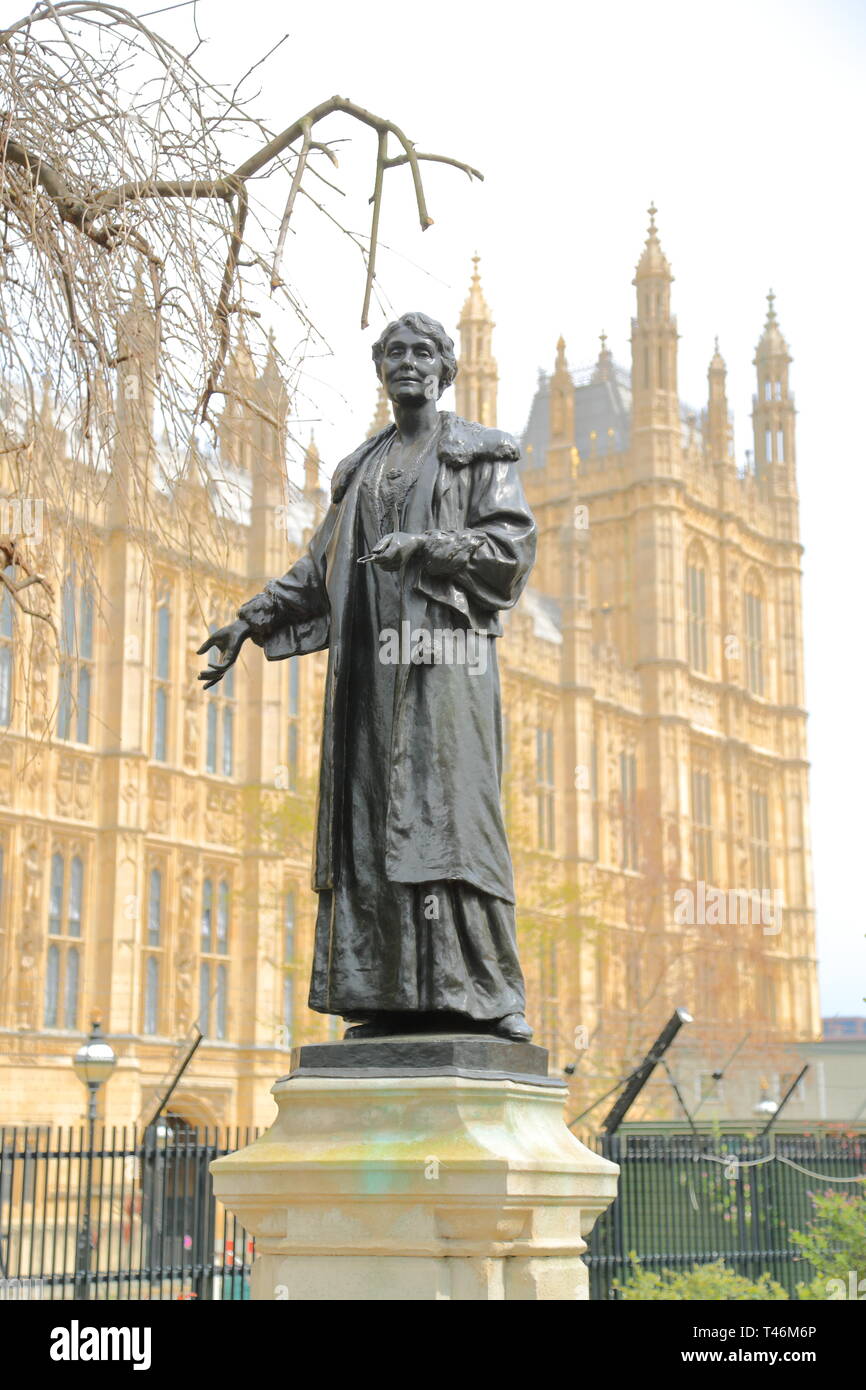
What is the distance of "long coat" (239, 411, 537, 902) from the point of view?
395 centimetres

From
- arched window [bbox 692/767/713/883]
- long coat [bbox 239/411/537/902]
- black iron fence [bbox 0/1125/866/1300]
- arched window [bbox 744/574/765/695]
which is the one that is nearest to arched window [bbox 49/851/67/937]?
black iron fence [bbox 0/1125/866/1300]

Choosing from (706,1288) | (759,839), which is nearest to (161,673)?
(706,1288)

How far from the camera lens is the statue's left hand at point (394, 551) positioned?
394 centimetres

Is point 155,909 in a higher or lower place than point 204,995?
higher

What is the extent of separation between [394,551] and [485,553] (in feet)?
0.76

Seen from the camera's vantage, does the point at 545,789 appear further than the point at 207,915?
Yes

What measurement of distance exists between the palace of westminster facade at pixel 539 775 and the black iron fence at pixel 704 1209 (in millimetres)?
4898

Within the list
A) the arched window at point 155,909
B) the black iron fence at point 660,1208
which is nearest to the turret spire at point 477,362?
the arched window at point 155,909

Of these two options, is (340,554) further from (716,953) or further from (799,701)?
(799,701)

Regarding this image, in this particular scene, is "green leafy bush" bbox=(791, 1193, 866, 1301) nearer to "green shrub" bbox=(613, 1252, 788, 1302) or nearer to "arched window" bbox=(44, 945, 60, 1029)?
"green shrub" bbox=(613, 1252, 788, 1302)

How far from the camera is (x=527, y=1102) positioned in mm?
3840

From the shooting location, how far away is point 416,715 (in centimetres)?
402

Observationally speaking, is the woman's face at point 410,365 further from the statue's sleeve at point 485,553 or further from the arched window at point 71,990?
the arched window at point 71,990

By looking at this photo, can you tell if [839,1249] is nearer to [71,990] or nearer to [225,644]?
[225,644]
